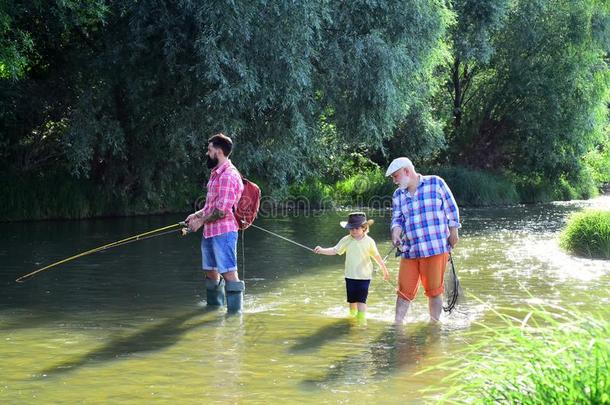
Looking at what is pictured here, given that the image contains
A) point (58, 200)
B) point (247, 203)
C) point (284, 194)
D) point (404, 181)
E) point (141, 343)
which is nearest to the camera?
point (141, 343)

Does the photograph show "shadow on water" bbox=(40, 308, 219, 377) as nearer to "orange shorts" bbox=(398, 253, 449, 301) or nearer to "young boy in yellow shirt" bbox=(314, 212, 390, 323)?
"young boy in yellow shirt" bbox=(314, 212, 390, 323)

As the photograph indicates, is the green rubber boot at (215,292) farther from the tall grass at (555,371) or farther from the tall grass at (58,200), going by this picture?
the tall grass at (58,200)

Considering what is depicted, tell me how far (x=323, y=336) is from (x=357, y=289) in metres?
0.98

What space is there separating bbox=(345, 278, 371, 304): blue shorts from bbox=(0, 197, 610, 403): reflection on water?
380 millimetres

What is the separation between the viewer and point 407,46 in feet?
72.4

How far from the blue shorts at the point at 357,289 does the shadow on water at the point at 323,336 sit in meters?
0.26

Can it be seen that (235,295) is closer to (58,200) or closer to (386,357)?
(386,357)

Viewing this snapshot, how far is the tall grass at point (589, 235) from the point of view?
15992 mm

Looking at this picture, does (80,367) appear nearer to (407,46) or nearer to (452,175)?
(407,46)

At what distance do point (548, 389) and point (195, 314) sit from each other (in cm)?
646

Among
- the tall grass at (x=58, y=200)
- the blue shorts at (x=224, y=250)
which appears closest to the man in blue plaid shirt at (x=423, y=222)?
the blue shorts at (x=224, y=250)

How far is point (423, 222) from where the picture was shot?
879 centimetres

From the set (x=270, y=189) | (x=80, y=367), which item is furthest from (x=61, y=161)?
(x=80, y=367)

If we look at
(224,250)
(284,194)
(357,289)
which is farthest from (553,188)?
(224,250)
